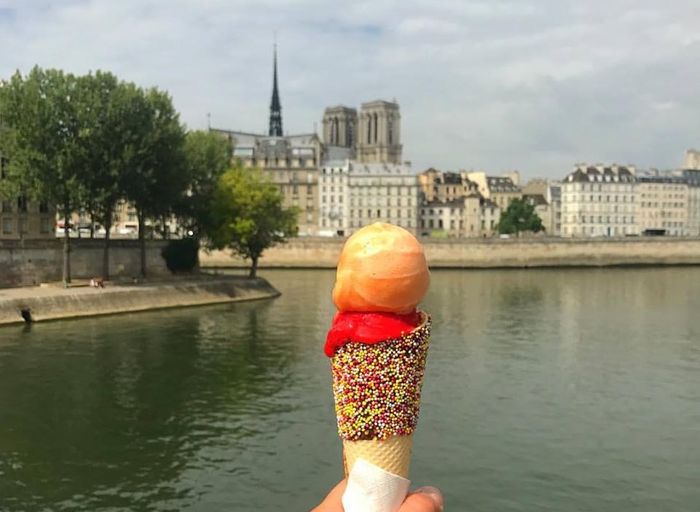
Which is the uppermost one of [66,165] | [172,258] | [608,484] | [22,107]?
[22,107]

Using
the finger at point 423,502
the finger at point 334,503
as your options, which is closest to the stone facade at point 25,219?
the finger at point 334,503

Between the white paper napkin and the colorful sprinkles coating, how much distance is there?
288 millimetres

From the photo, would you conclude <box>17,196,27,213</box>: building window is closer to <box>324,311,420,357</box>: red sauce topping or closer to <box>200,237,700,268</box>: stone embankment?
<box>200,237,700,268</box>: stone embankment

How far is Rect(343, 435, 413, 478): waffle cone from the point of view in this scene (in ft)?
23.0

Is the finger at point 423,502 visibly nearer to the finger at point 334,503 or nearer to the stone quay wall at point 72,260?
the finger at point 334,503

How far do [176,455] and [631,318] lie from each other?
45341 millimetres

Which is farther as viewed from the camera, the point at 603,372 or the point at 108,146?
the point at 108,146

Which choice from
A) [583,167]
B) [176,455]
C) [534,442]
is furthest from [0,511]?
[583,167]

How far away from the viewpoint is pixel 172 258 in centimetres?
8012

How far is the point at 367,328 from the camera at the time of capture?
22.9ft

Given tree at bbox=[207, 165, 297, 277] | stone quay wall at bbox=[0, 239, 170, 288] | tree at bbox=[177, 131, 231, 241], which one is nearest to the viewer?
stone quay wall at bbox=[0, 239, 170, 288]

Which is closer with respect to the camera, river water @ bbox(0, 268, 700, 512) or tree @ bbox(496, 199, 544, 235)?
river water @ bbox(0, 268, 700, 512)

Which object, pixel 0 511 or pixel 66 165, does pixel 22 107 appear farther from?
pixel 0 511

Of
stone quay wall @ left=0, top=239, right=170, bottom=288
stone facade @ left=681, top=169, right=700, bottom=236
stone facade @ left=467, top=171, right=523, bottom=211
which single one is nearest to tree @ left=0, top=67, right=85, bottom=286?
stone quay wall @ left=0, top=239, right=170, bottom=288
